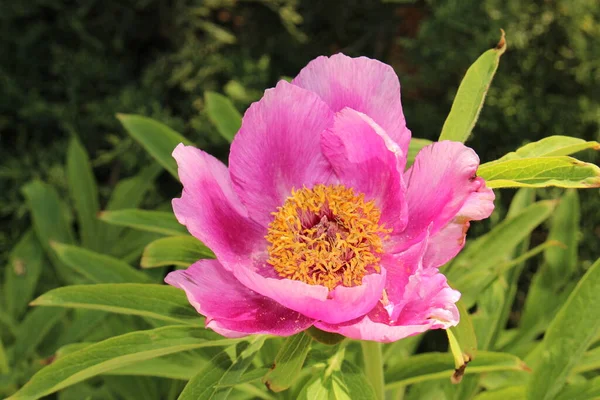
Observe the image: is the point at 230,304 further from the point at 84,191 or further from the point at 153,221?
the point at 84,191

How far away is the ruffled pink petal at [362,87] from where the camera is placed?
78 centimetres

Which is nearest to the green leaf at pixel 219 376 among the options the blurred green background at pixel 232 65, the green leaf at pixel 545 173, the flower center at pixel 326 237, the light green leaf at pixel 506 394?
the flower center at pixel 326 237

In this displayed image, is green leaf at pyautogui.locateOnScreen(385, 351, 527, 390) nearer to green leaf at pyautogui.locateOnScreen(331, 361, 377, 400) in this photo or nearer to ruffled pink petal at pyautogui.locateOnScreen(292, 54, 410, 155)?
green leaf at pyautogui.locateOnScreen(331, 361, 377, 400)

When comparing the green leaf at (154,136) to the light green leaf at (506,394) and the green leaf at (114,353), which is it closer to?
the green leaf at (114,353)

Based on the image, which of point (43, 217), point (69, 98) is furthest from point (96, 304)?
point (69, 98)

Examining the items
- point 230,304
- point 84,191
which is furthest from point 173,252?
point 84,191

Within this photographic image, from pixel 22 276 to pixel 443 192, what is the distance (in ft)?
3.75

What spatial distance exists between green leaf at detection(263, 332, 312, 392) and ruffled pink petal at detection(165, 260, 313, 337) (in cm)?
4

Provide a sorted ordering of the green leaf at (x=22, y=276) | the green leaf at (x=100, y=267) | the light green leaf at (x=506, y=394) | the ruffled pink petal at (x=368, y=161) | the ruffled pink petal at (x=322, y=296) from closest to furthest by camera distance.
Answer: the ruffled pink petal at (x=322, y=296) → the ruffled pink petal at (x=368, y=161) → the light green leaf at (x=506, y=394) → the green leaf at (x=100, y=267) → the green leaf at (x=22, y=276)

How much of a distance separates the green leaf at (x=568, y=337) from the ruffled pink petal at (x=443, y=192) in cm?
24

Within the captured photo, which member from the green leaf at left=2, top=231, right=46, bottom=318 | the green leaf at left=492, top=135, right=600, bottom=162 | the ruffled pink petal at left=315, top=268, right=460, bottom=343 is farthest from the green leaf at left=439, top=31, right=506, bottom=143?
the green leaf at left=2, top=231, right=46, bottom=318

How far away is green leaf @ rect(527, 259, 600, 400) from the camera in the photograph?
2.86 feet

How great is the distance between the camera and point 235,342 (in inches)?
32.9

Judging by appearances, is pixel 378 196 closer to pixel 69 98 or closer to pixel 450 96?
pixel 450 96
